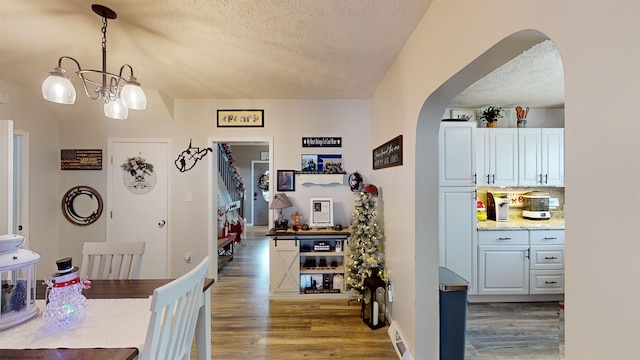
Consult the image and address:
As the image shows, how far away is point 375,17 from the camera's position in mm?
1742

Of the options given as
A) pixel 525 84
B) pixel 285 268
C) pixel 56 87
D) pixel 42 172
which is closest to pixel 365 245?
pixel 285 268

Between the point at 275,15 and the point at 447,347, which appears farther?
the point at 447,347

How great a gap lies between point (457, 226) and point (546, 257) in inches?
45.5

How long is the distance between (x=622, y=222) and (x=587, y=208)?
9cm

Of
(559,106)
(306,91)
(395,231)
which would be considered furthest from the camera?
(559,106)

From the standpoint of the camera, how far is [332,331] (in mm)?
2508

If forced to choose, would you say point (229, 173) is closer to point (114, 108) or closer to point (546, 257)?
point (114, 108)

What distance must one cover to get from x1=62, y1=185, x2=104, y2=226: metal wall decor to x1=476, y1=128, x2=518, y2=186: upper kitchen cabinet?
16.8ft

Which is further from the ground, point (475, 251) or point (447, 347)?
point (475, 251)

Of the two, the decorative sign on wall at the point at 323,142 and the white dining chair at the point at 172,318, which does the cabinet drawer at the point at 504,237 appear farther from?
the white dining chair at the point at 172,318

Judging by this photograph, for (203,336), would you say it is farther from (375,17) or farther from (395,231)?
(375,17)

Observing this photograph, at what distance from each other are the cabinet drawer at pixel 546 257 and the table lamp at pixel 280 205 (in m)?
2.96

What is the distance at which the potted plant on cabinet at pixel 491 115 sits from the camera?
3326 mm

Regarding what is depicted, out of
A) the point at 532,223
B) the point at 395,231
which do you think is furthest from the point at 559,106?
the point at 395,231
